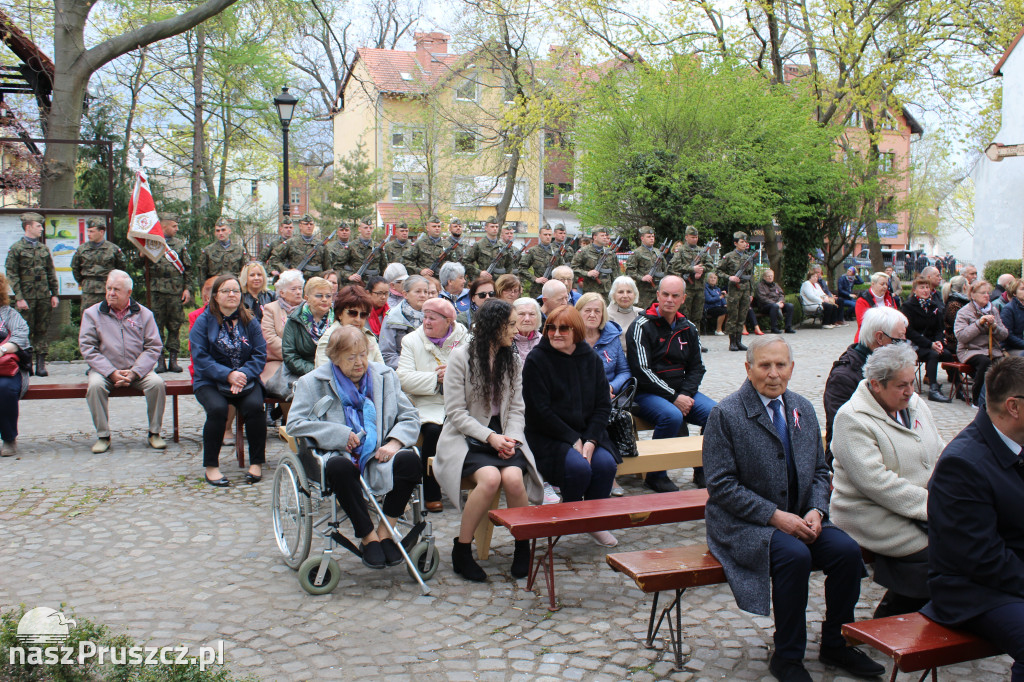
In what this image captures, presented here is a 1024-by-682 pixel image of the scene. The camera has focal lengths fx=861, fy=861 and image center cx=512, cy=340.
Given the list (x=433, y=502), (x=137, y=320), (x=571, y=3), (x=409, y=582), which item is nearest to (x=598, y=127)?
(x=571, y=3)

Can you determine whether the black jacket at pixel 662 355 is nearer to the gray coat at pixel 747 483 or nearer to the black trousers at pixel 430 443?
the black trousers at pixel 430 443

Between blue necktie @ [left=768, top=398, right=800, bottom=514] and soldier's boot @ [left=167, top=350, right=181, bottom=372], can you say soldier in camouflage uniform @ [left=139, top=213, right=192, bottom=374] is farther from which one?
blue necktie @ [left=768, top=398, right=800, bottom=514]

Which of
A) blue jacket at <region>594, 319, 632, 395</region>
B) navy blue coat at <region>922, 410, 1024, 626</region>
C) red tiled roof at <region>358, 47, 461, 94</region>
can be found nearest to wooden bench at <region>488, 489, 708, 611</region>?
navy blue coat at <region>922, 410, 1024, 626</region>

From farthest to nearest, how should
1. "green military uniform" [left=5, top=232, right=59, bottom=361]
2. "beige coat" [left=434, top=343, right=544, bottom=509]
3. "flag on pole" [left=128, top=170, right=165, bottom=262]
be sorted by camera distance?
→ "green military uniform" [left=5, top=232, right=59, bottom=361], "flag on pole" [left=128, top=170, right=165, bottom=262], "beige coat" [left=434, top=343, right=544, bottom=509]

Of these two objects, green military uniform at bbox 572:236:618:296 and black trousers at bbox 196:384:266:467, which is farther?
green military uniform at bbox 572:236:618:296

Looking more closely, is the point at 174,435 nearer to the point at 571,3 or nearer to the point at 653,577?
the point at 653,577

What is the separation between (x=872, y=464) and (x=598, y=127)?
17.1m

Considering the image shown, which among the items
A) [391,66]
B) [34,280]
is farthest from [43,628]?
[391,66]

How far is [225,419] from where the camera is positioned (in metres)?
6.94

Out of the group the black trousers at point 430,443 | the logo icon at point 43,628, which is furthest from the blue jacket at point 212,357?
the logo icon at point 43,628

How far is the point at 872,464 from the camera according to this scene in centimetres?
401

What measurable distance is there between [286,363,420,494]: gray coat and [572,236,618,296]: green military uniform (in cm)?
1124

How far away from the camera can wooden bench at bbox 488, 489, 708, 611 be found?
445 cm

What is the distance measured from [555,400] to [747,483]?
176 cm
